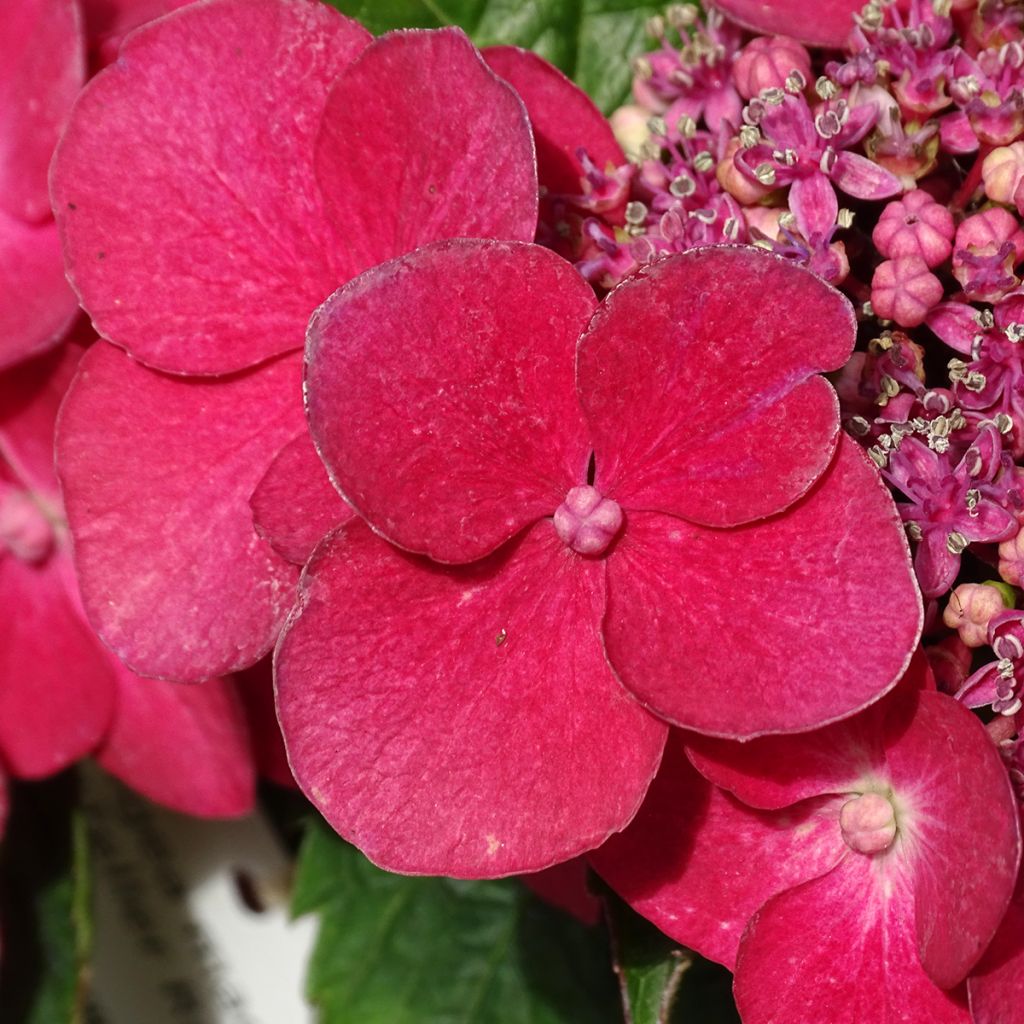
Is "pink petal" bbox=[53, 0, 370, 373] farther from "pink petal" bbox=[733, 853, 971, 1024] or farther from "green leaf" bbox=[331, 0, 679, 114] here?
"pink petal" bbox=[733, 853, 971, 1024]

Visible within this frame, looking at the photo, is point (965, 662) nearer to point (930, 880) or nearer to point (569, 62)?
point (930, 880)

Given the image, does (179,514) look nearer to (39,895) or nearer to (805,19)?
(805,19)

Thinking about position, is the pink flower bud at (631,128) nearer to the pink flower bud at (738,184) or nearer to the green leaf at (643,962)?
the pink flower bud at (738,184)

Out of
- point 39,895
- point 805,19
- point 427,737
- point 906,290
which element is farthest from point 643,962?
point 39,895

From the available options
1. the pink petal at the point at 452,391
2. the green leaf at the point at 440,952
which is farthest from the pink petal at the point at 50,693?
the pink petal at the point at 452,391

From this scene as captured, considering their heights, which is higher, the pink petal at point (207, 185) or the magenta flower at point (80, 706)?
the pink petal at point (207, 185)

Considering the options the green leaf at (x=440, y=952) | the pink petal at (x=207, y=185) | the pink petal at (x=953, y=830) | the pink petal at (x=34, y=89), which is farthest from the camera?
the green leaf at (x=440, y=952)

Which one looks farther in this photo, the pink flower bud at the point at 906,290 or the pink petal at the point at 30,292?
the pink petal at the point at 30,292

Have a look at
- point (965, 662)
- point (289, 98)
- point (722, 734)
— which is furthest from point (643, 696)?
point (289, 98)
